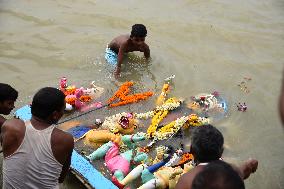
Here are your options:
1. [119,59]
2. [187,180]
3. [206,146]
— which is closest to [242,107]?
[119,59]

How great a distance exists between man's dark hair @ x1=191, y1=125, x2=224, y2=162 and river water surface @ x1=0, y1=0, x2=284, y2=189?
6.21 ft

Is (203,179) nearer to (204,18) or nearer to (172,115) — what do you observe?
(172,115)

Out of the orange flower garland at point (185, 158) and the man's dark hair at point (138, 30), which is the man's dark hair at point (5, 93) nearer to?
the orange flower garland at point (185, 158)

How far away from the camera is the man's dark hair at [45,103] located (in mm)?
3691

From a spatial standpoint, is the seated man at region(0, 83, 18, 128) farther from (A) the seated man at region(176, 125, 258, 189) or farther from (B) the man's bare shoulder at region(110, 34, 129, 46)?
(B) the man's bare shoulder at region(110, 34, 129, 46)

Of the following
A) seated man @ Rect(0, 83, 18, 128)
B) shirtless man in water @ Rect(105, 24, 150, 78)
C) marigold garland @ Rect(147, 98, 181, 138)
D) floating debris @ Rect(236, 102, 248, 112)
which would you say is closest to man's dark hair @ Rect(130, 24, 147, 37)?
shirtless man in water @ Rect(105, 24, 150, 78)

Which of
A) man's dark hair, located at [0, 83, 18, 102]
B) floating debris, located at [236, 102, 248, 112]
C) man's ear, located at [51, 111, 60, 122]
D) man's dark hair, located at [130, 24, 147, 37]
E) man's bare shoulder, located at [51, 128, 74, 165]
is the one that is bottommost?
floating debris, located at [236, 102, 248, 112]

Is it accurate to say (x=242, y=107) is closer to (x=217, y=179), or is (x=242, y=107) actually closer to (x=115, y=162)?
(x=115, y=162)

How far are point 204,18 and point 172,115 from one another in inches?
170

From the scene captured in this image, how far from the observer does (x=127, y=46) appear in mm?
7535

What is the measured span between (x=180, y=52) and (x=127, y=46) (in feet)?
4.56

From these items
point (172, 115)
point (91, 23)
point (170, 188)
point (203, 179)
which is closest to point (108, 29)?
point (91, 23)

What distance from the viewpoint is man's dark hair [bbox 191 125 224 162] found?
142 inches

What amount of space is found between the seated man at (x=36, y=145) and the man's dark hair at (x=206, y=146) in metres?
1.18
